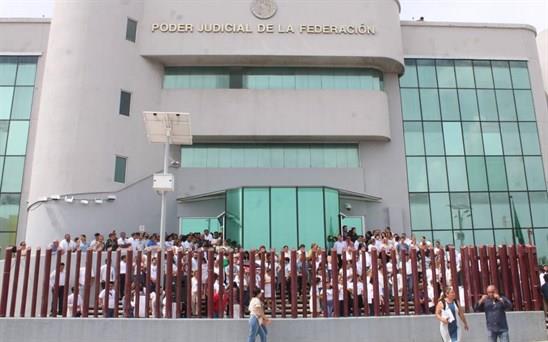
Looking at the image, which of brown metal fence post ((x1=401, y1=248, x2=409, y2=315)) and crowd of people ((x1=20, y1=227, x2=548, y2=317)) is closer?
crowd of people ((x1=20, y1=227, x2=548, y2=317))

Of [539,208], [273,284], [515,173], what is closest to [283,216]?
[273,284]

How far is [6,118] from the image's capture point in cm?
2469

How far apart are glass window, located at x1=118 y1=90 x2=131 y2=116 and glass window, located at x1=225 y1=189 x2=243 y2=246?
6.94 m

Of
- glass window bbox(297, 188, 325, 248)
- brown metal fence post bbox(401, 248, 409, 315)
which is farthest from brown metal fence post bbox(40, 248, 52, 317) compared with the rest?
glass window bbox(297, 188, 325, 248)

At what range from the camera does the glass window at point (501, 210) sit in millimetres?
24609

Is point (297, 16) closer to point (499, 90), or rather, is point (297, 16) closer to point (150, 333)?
point (499, 90)

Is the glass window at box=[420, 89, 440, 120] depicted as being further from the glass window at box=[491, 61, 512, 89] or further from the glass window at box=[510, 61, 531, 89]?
the glass window at box=[510, 61, 531, 89]

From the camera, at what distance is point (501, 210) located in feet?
81.2

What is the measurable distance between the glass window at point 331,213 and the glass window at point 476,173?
910cm

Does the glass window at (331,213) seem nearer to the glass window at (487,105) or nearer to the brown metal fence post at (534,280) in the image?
the brown metal fence post at (534,280)

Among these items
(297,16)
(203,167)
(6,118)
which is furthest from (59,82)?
(297,16)

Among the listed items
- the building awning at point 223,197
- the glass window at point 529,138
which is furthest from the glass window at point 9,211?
the glass window at point 529,138

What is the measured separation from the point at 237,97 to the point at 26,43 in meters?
12.9

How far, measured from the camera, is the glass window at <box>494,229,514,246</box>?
2427 cm
